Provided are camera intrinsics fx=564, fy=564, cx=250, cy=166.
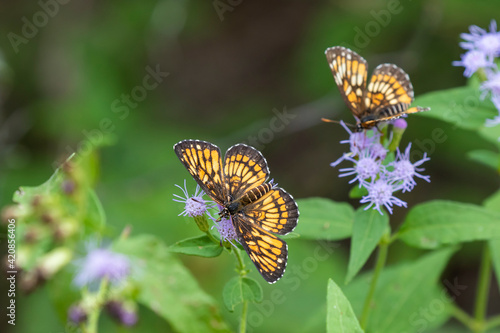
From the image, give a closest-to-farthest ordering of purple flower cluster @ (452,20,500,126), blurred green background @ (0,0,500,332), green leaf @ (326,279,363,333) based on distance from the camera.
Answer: green leaf @ (326,279,363,333)
purple flower cluster @ (452,20,500,126)
blurred green background @ (0,0,500,332)

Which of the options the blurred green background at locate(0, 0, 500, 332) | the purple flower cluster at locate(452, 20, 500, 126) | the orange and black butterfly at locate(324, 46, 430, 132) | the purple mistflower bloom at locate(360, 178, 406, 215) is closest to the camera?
the purple mistflower bloom at locate(360, 178, 406, 215)

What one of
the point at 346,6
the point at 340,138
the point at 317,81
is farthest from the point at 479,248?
the point at 346,6

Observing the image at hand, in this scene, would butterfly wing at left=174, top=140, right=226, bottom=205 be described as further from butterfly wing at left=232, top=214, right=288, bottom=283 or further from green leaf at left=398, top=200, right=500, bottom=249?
green leaf at left=398, top=200, right=500, bottom=249

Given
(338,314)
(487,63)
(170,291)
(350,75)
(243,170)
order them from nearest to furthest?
(338,314)
(243,170)
(350,75)
(170,291)
(487,63)

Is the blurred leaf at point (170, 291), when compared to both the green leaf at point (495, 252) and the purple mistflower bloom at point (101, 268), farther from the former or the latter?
the green leaf at point (495, 252)

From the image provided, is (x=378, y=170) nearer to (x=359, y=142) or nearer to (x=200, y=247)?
(x=359, y=142)

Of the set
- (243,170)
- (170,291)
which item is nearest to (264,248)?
(243,170)

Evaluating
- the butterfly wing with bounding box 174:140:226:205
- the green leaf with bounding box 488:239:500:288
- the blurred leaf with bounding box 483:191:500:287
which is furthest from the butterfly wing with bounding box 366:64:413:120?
the green leaf with bounding box 488:239:500:288

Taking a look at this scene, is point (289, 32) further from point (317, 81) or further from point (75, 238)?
point (75, 238)
